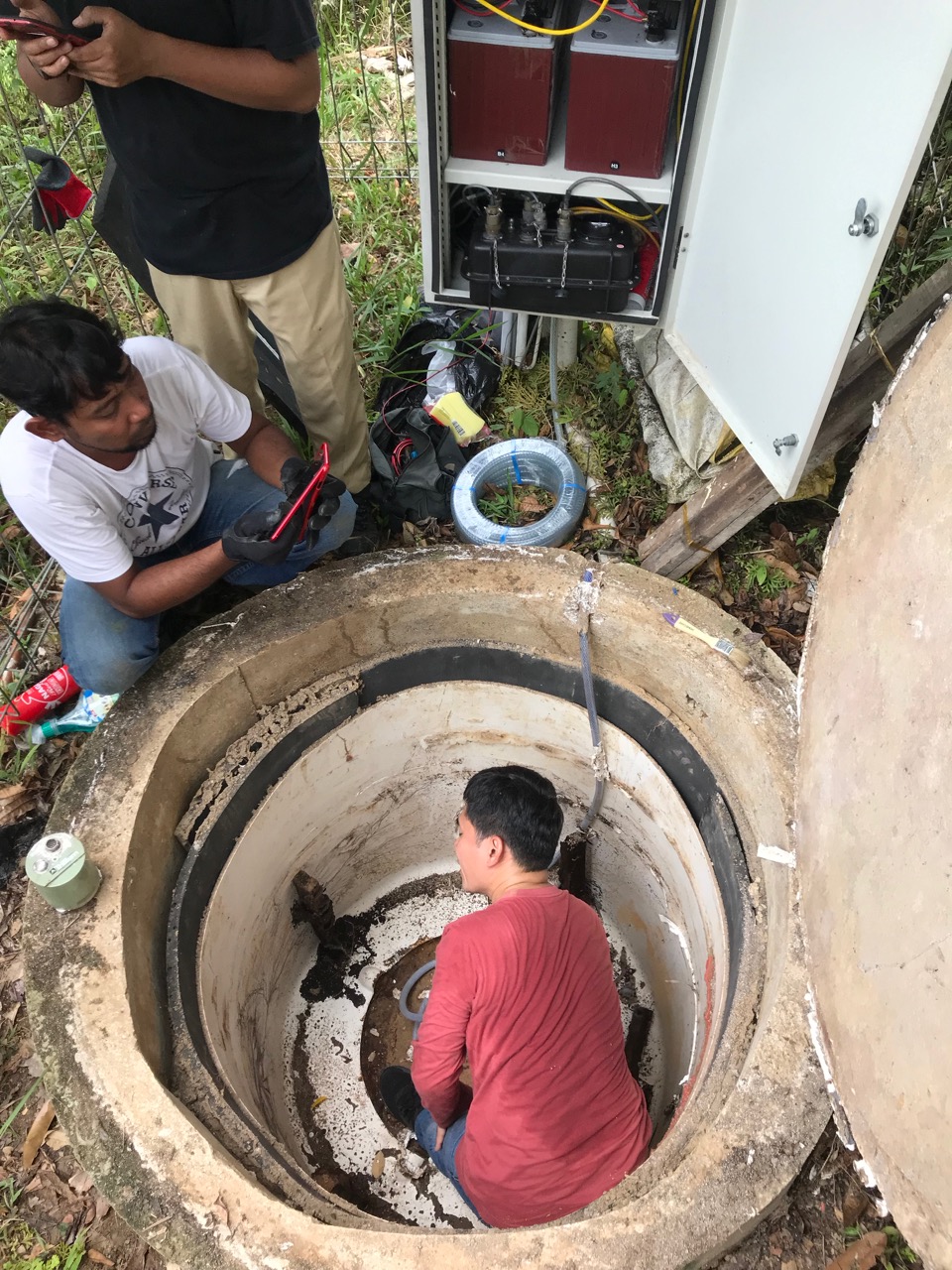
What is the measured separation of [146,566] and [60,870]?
1047 millimetres

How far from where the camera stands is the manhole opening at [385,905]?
2.63m

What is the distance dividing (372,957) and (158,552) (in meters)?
1.81

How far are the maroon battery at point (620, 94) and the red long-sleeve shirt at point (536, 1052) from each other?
2183 mm

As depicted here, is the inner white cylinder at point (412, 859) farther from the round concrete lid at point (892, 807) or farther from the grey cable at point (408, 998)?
the round concrete lid at point (892, 807)

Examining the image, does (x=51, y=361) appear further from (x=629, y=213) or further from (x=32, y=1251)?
(x=32, y=1251)

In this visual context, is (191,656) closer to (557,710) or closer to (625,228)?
(557,710)

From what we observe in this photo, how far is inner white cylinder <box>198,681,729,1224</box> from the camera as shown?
274 centimetres

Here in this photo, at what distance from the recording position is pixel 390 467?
347 cm

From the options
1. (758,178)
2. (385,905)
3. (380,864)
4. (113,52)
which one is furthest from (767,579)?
(113,52)

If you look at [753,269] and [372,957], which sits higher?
[753,269]

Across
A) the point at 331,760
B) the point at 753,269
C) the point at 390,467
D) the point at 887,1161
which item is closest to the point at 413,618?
the point at 331,760

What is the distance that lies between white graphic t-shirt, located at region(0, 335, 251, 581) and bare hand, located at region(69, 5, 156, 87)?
0.65 m

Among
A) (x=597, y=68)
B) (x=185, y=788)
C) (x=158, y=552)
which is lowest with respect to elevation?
(x=185, y=788)

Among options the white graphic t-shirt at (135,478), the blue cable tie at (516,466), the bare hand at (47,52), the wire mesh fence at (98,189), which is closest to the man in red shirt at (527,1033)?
the white graphic t-shirt at (135,478)
